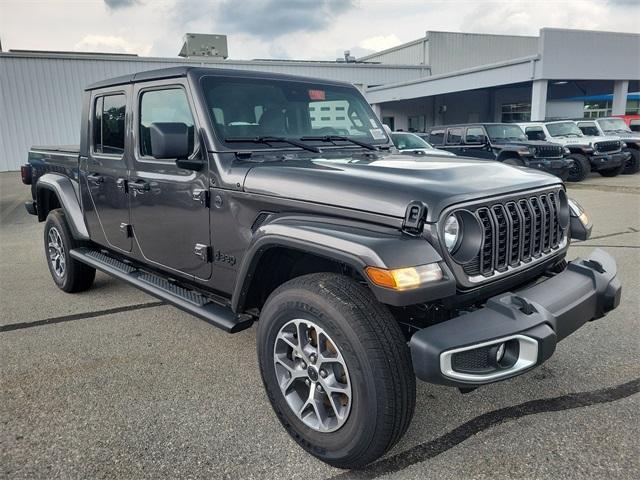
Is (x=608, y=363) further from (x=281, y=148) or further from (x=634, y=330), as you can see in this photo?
(x=281, y=148)

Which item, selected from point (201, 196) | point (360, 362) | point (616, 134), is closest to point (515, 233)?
point (360, 362)

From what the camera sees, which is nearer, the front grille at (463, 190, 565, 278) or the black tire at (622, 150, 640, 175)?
the front grille at (463, 190, 565, 278)

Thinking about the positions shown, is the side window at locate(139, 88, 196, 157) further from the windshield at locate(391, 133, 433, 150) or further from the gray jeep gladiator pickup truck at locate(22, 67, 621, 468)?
the windshield at locate(391, 133, 433, 150)

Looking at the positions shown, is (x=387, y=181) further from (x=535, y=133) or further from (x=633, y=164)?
(x=633, y=164)

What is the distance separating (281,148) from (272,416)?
5.26 ft

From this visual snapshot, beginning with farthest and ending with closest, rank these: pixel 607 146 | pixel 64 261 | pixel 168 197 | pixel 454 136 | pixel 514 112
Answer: pixel 514 112 → pixel 454 136 → pixel 607 146 → pixel 64 261 → pixel 168 197

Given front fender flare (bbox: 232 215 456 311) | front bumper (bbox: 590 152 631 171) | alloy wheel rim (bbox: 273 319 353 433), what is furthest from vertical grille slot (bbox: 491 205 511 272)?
front bumper (bbox: 590 152 631 171)

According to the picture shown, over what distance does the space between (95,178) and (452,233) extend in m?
3.04

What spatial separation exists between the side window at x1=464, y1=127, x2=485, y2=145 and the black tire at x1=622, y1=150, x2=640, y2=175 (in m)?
4.95

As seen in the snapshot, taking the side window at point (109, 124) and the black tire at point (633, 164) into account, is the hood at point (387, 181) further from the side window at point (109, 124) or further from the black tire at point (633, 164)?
the black tire at point (633, 164)

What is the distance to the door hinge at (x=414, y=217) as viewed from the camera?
2135 mm

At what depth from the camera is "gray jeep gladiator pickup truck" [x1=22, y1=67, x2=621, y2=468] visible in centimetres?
210

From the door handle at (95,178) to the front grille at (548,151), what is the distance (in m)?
11.3

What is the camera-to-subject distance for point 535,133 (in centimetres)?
1430
